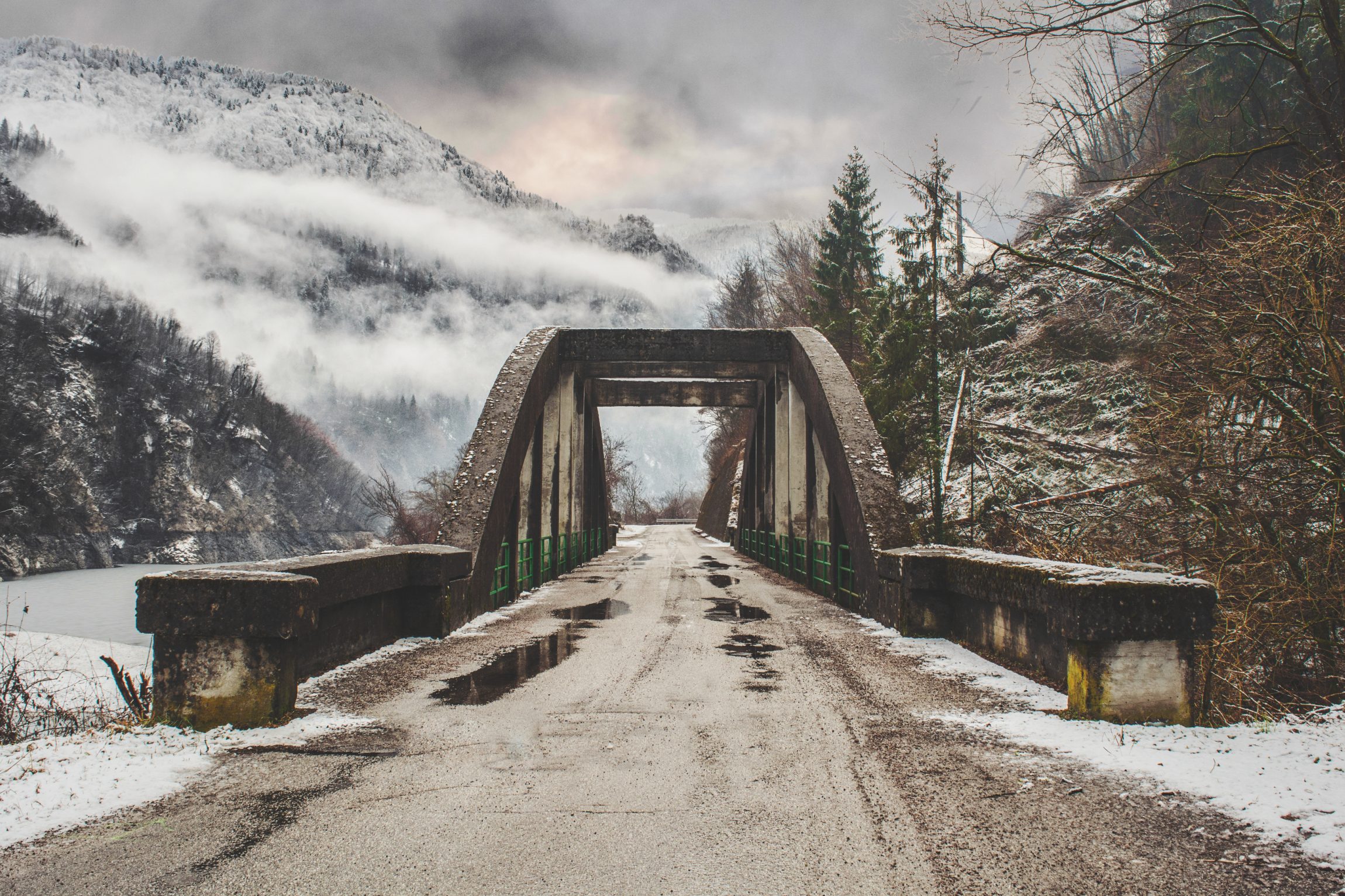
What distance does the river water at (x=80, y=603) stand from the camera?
32.1 m

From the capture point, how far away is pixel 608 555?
25.0m

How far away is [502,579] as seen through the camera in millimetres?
10695

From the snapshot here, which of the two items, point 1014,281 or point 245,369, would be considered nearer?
point 1014,281

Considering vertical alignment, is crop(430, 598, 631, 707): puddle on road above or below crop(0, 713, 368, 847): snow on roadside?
below

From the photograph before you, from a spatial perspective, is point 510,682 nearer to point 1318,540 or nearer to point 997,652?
point 997,652

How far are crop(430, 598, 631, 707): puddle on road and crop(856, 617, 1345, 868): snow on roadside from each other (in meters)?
2.84

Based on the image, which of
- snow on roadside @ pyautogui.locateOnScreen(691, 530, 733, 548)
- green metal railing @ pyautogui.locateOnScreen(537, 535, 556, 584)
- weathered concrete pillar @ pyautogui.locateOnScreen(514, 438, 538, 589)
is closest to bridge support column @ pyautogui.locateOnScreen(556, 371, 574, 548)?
green metal railing @ pyautogui.locateOnScreen(537, 535, 556, 584)

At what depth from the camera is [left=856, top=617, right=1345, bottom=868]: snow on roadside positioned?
2.93 m

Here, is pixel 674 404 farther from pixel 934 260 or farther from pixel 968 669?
pixel 968 669

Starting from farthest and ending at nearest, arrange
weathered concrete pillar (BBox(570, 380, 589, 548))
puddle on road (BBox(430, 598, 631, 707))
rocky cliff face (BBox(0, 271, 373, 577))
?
rocky cliff face (BBox(0, 271, 373, 577))
weathered concrete pillar (BBox(570, 380, 589, 548))
puddle on road (BBox(430, 598, 631, 707))

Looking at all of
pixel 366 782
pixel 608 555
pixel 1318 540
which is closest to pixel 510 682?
pixel 366 782

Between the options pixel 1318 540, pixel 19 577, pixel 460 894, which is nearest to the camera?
pixel 460 894

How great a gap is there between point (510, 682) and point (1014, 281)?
22785 mm

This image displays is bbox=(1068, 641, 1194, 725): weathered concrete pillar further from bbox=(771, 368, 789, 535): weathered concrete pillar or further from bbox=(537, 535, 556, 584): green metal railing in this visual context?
bbox=(771, 368, 789, 535): weathered concrete pillar
